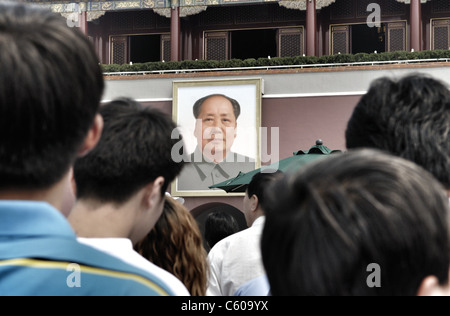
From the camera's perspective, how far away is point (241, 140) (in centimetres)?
1476

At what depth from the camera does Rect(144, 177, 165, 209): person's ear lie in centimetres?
187

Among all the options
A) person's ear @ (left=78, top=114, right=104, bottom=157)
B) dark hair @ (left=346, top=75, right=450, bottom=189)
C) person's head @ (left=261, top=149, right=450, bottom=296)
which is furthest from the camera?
dark hair @ (left=346, top=75, right=450, bottom=189)

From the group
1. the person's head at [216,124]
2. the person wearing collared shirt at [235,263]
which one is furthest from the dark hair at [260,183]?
the person's head at [216,124]

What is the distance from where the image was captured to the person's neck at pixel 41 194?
126 cm

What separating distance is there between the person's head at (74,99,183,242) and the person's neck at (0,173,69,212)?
1.51ft

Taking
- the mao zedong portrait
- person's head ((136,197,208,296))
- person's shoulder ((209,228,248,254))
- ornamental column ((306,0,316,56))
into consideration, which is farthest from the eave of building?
person's head ((136,197,208,296))

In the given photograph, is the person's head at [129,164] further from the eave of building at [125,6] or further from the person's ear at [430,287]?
the eave of building at [125,6]

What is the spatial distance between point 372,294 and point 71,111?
2.27ft

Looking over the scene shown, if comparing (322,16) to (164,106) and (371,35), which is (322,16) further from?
(164,106)

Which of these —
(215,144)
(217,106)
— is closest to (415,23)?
(217,106)

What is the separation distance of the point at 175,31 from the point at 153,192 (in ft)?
52.9

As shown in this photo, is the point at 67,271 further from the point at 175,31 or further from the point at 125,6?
the point at 125,6

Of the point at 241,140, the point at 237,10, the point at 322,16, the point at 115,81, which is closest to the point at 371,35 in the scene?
the point at 322,16

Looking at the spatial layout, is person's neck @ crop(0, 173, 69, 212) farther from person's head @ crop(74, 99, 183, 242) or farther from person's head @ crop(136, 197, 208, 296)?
person's head @ crop(136, 197, 208, 296)
